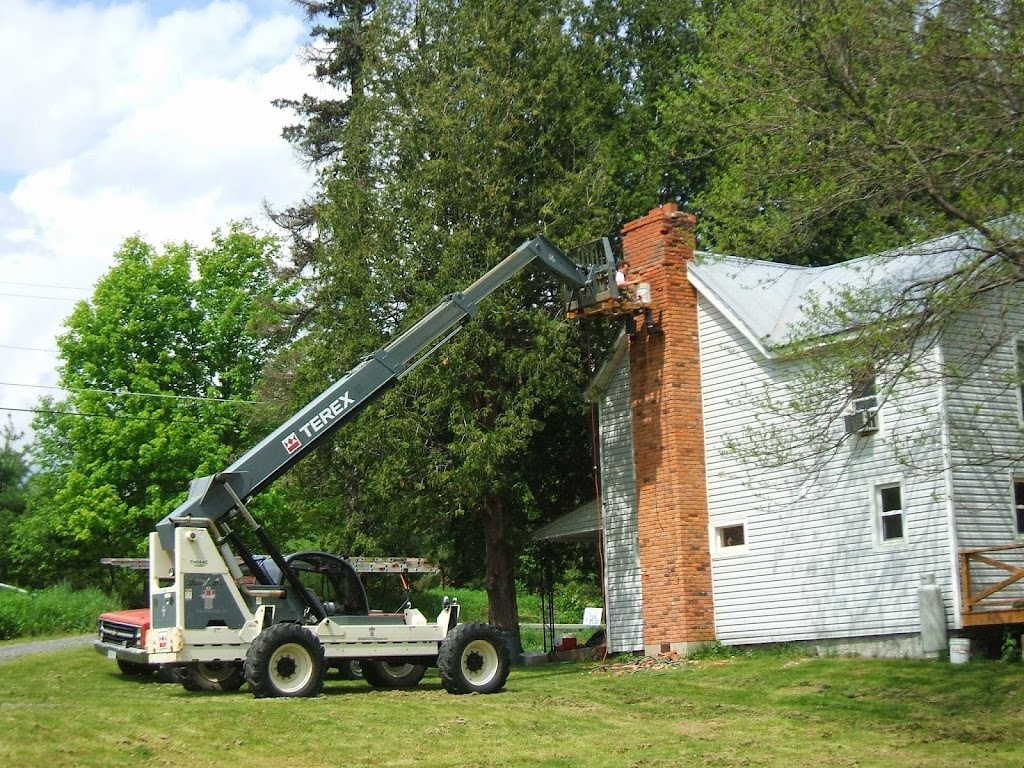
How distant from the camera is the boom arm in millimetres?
18484

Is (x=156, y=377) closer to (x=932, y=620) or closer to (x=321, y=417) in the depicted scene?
(x=321, y=417)

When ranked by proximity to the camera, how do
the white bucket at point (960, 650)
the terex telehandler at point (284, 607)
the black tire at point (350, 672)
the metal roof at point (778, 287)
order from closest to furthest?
1. the terex telehandler at point (284, 607)
2. the white bucket at point (960, 650)
3. the metal roof at point (778, 287)
4. the black tire at point (350, 672)

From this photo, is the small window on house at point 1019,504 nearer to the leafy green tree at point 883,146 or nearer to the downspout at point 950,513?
the downspout at point 950,513

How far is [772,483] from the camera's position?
23.3m

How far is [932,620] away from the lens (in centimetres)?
2011

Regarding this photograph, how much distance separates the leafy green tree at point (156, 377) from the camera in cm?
4191

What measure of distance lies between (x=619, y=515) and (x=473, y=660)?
7581 millimetres

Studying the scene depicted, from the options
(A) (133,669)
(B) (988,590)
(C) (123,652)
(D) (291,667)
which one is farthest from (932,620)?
(A) (133,669)

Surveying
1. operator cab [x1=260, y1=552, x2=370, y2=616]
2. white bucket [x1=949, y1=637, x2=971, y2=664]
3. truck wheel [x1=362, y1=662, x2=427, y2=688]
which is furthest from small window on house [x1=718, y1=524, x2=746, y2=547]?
operator cab [x1=260, y1=552, x2=370, y2=616]

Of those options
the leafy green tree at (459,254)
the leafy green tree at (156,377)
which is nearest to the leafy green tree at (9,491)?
the leafy green tree at (156,377)

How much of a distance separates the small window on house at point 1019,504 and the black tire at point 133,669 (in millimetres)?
15288

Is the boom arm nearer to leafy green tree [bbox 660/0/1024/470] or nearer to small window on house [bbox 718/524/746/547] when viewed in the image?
leafy green tree [bbox 660/0/1024/470]

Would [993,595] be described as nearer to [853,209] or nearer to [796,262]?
[853,209]

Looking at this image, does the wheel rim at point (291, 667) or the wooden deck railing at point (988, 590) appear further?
the wooden deck railing at point (988, 590)
